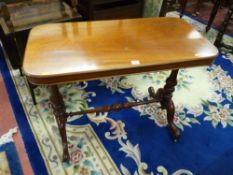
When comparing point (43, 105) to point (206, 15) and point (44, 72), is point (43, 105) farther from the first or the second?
point (206, 15)

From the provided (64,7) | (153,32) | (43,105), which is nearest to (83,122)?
(43,105)

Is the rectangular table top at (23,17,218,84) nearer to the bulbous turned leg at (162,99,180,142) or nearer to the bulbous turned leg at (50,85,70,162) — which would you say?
the bulbous turned leg at (50,85,70,162)

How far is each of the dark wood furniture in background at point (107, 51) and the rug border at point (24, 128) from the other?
164mm

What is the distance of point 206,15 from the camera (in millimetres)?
2998

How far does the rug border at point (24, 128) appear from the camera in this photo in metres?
1.24

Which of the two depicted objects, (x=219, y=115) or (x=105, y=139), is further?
(x=219, y=115)

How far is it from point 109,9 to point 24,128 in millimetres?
1212

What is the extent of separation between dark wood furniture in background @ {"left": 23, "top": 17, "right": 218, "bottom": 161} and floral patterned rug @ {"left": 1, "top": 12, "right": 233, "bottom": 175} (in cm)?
18

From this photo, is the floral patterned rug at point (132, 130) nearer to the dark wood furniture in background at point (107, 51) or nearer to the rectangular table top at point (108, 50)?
the dark wood furniture in background at point (107, 51)

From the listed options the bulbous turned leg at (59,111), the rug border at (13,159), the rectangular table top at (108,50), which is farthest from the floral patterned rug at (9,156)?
the rectangular table top at (108,50)

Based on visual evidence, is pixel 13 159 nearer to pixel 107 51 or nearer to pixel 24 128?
pixel 24 128

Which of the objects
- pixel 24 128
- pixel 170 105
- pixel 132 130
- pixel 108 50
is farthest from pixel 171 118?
pixel 24 128

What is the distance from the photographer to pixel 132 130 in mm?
1475

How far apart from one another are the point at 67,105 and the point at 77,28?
0.70 meters
